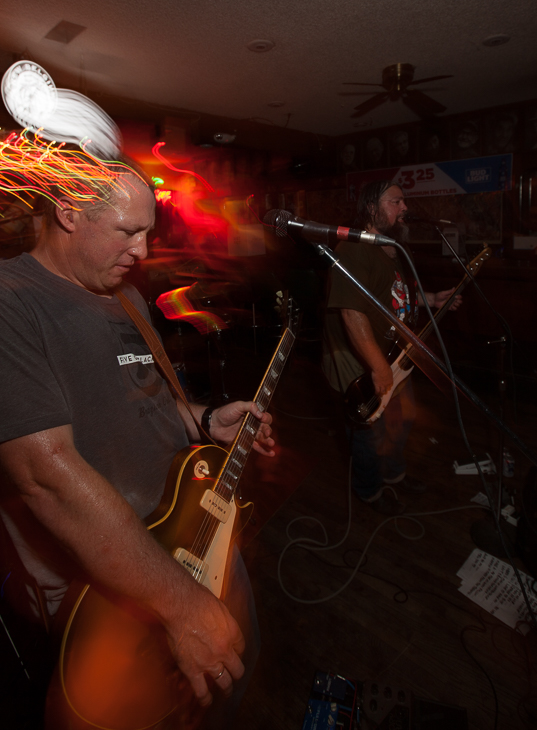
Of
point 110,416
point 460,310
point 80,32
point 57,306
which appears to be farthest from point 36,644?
point 460,310

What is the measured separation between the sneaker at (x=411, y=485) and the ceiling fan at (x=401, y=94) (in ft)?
14.3

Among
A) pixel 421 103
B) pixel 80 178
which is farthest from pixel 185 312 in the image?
pixel 421 103

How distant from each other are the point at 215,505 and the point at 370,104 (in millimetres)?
6194

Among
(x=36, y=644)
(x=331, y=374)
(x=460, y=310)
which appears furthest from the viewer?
(x=460, y=310)

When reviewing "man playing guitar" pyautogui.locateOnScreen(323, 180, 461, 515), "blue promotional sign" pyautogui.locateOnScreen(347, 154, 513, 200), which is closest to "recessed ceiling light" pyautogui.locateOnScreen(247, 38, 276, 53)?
"man playing guitar" pyautogui.locateOnScreen(323, 180, 461, 515)

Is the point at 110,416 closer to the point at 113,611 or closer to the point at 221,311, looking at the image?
the point at 113,611

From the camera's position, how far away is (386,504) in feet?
9.78

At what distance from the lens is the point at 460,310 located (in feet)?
17.7

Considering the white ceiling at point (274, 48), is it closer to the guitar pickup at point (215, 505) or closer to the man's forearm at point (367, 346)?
the man's forearm at point (367, 346)

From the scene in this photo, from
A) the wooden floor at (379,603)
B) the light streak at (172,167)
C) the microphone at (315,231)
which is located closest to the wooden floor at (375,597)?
the wooden floor at (379,603)

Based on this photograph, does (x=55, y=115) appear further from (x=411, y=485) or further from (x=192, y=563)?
(x=411, y=485)

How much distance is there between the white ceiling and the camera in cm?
314

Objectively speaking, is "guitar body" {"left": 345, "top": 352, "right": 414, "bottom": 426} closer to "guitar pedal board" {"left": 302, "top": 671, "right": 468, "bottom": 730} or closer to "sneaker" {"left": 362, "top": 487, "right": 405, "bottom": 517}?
"sneaker" {"left": 362, "top": 487, "right": 405, "bottom": 517}

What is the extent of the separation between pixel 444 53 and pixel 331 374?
3.72 m
